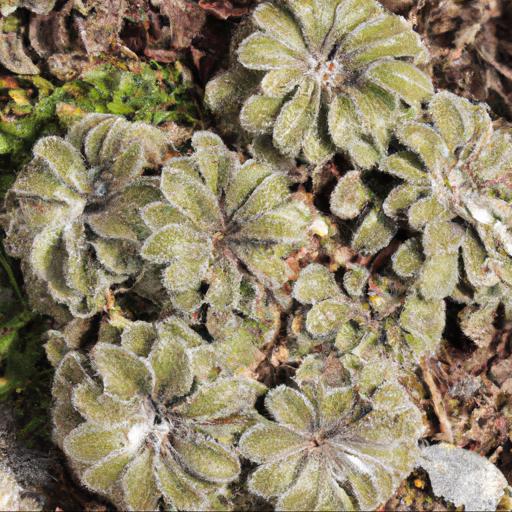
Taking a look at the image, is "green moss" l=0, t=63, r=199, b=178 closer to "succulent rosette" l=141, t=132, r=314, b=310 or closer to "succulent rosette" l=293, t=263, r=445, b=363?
"succulent rosette" l=141, t=132, r=314, b=310

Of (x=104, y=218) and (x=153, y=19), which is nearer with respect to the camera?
(x=104, y=218)

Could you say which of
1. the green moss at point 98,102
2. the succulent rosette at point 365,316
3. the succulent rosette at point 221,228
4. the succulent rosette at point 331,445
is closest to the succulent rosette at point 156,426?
the succulent rosette at point 331,445

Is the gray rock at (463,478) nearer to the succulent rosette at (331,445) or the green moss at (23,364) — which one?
the succulent rosette at (331,445)

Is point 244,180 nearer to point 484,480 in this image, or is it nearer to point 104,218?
point 104,218

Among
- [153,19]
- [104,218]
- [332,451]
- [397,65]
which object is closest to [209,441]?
[332,451]

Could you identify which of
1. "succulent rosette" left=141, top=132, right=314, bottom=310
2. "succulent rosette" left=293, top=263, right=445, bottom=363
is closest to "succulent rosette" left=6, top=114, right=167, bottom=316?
"succulent rosette" left=141, top=132, right=314, bottom=310

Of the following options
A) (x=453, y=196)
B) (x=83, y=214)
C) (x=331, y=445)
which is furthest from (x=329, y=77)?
(x=331, y=445)
